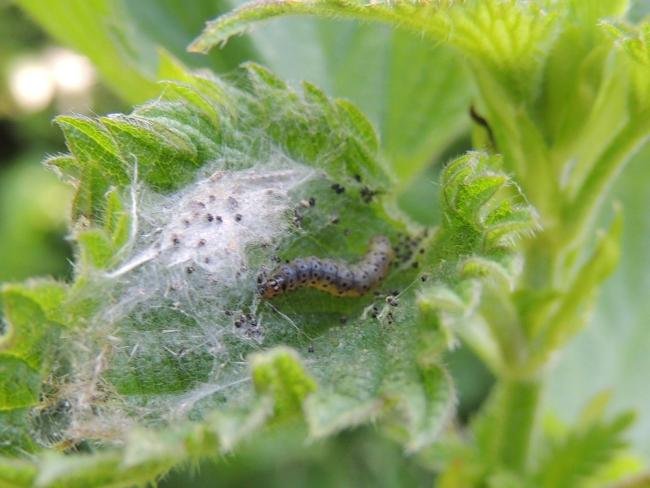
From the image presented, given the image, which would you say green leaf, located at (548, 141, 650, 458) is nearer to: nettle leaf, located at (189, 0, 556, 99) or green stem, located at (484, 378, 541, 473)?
green stem, located at (484, 378, 541, 473)

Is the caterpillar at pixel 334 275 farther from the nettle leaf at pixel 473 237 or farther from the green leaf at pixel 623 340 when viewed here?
the green leaf at pixel 623 340

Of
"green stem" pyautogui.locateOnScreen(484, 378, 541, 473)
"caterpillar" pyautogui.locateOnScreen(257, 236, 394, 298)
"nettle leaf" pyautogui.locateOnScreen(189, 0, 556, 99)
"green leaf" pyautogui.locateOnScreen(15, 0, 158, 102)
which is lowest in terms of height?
"green stem" pyautogui.locateOnScreen(484, 378, 541, 473)

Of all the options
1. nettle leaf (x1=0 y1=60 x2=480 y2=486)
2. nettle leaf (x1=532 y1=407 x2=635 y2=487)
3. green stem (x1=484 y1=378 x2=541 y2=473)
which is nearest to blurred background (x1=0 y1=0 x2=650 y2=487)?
nettle leaf (x1=0 y1=60 x2=480 y2=486)

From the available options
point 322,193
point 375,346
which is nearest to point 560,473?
point 375,346

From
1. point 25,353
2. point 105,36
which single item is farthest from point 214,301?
point 105,36

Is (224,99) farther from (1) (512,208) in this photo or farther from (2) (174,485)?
(2) (174,485)

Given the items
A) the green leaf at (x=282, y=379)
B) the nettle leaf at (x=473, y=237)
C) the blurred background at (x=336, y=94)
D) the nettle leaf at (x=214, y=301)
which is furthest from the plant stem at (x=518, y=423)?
the green leaf at (x=282, y=379)
